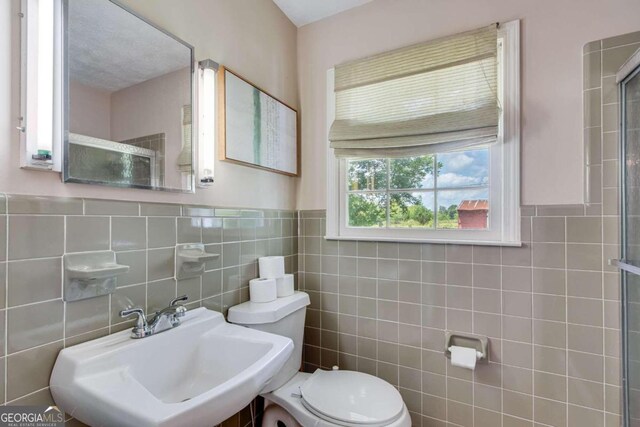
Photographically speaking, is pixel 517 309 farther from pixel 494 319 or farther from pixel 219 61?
pixel 219 61

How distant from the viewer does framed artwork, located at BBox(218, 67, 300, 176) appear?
138cm

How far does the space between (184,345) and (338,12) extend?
1.91 m

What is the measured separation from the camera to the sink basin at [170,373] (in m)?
0.70

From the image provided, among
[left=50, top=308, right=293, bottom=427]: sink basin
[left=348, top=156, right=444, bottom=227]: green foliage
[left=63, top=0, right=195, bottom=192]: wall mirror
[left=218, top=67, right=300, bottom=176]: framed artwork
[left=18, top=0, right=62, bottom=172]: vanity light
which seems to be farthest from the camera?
[left=348, top=156, right=444, bottom=227]: green foliage

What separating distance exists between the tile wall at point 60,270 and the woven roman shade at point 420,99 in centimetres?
89

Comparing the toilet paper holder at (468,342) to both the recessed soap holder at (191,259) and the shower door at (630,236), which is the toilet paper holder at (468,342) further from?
the recessed soap holder at (191,259)

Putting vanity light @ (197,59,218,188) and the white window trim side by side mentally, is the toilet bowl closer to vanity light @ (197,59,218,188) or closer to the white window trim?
the white window trim

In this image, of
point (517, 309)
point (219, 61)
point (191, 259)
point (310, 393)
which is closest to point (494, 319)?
point (517, 309)

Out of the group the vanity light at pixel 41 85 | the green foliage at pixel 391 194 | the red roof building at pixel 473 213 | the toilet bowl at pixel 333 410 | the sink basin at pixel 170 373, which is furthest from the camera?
the green foliage at pixel 391 194

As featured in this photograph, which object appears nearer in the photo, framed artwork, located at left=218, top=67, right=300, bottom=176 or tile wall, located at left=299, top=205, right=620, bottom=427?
tile wall, located at left=299, top=205, right=620, bottom=427

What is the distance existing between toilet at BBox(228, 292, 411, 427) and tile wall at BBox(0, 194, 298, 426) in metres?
0.19

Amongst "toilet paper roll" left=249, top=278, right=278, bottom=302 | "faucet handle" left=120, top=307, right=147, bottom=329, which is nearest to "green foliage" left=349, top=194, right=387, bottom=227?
"toilet paper roll" left=249, top=278, right=278, bottom=302

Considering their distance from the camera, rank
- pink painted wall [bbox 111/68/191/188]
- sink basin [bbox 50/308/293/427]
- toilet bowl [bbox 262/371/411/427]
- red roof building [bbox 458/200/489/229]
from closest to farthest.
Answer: sink basin [bbox 50/308/293/427], pink painted wall [bbox 111/68/191/188], toilet bowl [bbox 262/371/411/427], red roof building [bbox 458/200/489/229]

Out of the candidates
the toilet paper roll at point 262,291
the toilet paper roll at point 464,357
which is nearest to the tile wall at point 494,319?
the toilet paper roll at point 464,357
